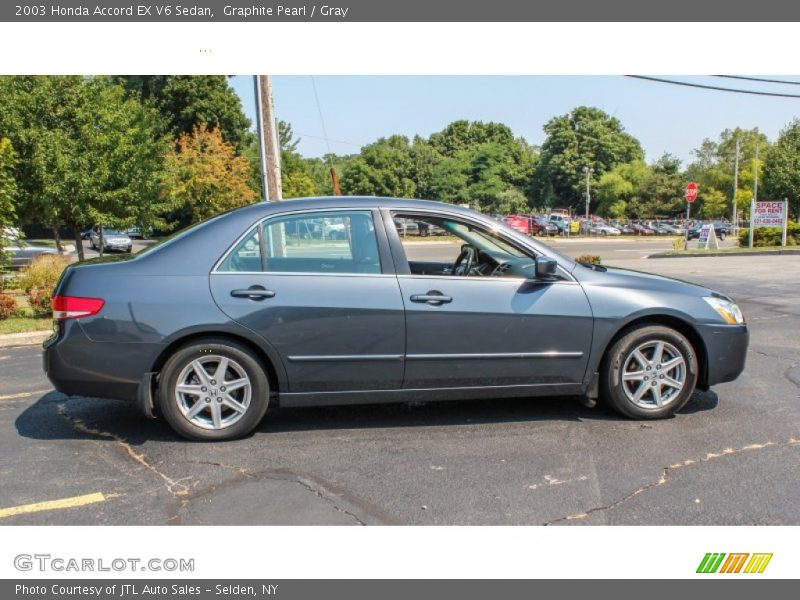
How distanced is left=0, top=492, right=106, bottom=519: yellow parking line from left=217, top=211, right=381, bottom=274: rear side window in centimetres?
163

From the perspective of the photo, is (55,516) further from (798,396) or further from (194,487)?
(798,396)

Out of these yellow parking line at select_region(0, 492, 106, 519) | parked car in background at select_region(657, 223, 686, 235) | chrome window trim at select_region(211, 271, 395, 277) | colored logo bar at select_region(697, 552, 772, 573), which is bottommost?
parked car in background at select_region(657, 223, 686, 235)

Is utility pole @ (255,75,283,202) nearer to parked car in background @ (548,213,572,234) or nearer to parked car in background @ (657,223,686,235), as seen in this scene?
parked car in background @ (548,213,572,234)

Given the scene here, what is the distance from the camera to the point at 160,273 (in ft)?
13.7

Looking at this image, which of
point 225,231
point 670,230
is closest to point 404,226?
point 225,231

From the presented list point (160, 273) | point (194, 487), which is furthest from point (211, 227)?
point (194, 487)

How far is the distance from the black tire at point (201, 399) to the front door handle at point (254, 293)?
32cm

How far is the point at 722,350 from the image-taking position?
464 cm

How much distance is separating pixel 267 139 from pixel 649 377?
8.15m

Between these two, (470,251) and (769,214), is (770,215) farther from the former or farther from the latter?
(470,251)

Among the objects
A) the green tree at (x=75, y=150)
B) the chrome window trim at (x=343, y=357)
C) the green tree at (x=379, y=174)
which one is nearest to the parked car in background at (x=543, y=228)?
the green tree at (x=379, y=174)

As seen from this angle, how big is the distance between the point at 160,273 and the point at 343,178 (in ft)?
208

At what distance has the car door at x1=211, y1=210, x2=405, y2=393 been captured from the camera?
4.16m

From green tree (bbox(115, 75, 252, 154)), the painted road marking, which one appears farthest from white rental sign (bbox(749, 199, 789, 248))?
A: green tree (bbox(115, 75, 252, 154))
